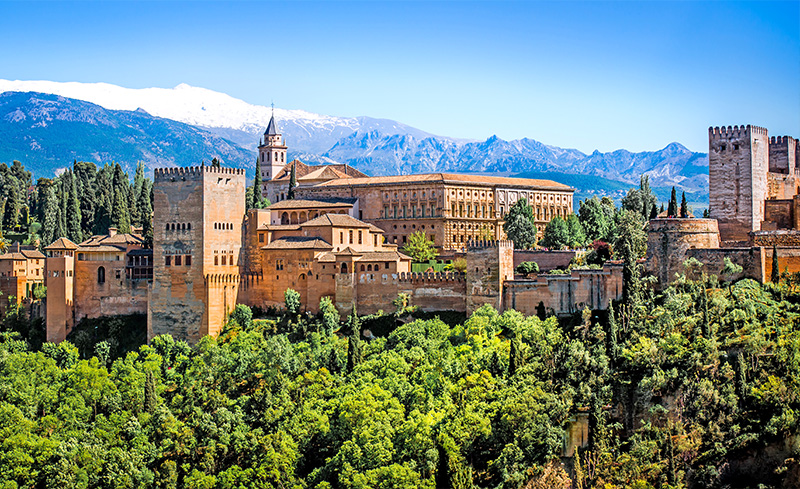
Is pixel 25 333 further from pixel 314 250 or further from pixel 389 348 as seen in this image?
pixel 389 348

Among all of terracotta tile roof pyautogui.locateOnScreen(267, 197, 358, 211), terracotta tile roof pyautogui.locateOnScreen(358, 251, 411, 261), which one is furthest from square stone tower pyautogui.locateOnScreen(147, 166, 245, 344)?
terracotta tile roof pyautogui.locateOnScreen(267, 197, 358, 211)

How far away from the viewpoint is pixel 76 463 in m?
49.2

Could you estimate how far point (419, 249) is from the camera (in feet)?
261

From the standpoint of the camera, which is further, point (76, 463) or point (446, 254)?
point (446, 254)

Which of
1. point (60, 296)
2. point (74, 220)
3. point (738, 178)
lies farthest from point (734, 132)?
point (74, 220)

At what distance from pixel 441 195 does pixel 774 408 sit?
160ft

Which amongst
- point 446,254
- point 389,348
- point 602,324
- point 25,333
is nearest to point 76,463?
point 389,348

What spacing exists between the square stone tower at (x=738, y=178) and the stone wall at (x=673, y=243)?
166 inches

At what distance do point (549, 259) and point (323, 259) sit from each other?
50.7 ft

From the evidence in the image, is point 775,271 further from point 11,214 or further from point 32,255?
point 11,214

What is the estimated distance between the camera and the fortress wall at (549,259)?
6481cm

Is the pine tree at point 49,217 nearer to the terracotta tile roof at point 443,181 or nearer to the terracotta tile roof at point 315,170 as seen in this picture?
the terracotta tile roof at point 315,170

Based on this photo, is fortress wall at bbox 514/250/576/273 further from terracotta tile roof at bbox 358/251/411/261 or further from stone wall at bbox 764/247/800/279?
stone wall at bbox 764/247/800/279

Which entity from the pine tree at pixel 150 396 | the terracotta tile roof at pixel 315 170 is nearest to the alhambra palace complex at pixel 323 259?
the pine tree at pixel 150 396
